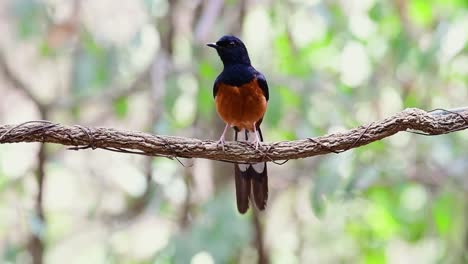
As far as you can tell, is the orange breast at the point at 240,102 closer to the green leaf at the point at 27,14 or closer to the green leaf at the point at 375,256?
the green leaf at the point at 27,14

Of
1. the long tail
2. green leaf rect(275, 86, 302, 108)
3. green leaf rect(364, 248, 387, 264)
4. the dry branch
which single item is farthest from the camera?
green leaf rect(364, 248, 387, 264)

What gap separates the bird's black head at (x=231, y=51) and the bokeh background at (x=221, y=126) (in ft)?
1.09

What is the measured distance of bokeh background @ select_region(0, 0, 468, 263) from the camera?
13.5 feet

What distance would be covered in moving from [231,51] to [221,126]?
1.32 metres

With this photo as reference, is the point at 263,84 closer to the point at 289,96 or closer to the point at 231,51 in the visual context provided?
the point at 231,51

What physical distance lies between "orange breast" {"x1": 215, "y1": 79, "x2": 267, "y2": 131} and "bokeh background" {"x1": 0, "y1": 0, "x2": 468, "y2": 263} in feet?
0.92

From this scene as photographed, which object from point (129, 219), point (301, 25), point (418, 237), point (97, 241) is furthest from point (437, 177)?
point (97, 241)

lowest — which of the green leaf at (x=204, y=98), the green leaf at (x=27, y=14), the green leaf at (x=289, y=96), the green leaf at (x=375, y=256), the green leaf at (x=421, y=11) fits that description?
the green leaf at (x=375, y=256)

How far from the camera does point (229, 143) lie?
2.78 metres

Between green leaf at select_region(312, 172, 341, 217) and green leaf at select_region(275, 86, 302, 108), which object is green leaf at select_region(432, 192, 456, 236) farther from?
green leaf at select_region(275, 86, 302, 108)

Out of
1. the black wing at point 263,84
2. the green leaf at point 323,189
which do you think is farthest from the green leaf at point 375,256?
the black wing at point 263,84

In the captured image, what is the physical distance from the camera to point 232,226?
3943 mm

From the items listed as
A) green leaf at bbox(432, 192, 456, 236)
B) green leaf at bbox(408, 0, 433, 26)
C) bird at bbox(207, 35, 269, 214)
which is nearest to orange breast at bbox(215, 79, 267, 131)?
bird at bbox(207, 35, 269, 214)

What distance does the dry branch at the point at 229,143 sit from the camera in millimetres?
2426
